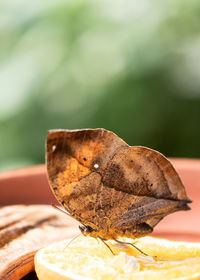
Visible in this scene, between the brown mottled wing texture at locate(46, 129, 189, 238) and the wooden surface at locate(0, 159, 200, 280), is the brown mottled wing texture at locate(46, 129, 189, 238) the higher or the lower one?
the higher one

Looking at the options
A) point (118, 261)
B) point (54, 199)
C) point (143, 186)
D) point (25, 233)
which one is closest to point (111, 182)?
point (143, 186)

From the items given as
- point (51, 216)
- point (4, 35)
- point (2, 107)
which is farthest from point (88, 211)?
point (4, 35)

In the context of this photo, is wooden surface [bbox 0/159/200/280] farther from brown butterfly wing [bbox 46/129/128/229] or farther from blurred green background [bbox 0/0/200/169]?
blurred green background [bbox 0/0/200/169]

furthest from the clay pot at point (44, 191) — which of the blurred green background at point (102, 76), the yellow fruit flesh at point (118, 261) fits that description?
the blurred green background at point (102, 76)

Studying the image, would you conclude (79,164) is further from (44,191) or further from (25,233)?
(44,191)

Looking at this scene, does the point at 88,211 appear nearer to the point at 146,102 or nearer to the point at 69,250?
the point at 69,250

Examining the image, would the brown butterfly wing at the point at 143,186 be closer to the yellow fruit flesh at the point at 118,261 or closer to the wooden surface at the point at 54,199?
the yellow fruit flesh at the point at 118,261

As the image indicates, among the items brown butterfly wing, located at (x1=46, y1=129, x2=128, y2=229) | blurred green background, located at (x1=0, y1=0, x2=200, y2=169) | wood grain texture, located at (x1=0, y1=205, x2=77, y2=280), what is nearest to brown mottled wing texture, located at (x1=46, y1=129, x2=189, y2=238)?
brown butterfly wing, located at (x1=46, y1=129, x2=128, y2=229)
